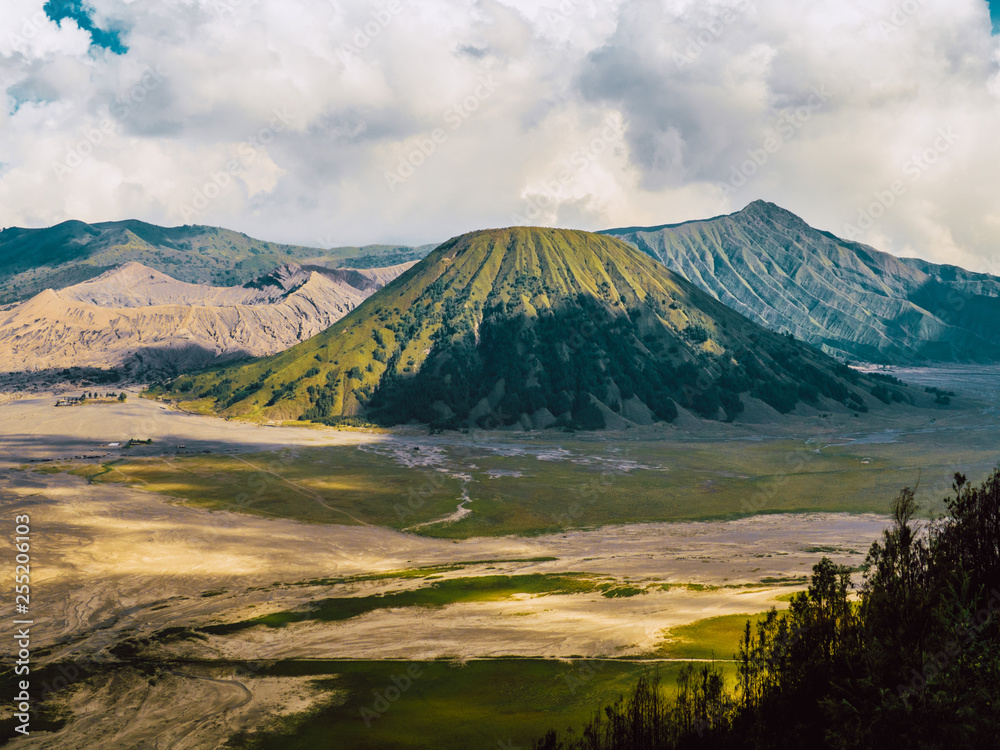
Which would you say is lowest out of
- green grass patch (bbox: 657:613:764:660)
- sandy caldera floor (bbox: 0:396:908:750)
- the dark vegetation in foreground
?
sandy caldera floor (bbox: 0:396:908:750)

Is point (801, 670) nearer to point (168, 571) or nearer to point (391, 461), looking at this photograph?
point (168, 571)

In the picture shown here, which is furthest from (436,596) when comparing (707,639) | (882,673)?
(882,673)

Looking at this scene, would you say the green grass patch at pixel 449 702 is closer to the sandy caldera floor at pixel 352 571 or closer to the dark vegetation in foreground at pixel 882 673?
the sandy caldera floor at pixel 352 571

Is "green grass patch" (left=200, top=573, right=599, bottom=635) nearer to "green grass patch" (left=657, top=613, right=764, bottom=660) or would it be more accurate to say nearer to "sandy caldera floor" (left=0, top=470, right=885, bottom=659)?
"sandy caldera floor" (left=0, top=470, right=885, bottom=659)

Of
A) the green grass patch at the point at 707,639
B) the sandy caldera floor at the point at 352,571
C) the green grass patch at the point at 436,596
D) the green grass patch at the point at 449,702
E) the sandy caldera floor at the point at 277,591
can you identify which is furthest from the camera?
the green grass patch at the point at 436,596

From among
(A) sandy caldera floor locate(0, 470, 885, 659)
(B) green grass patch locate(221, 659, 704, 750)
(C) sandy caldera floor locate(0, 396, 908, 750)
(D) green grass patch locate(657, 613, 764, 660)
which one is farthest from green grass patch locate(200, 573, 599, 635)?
(D) green grass patch locate(657, 613, 764, 660)

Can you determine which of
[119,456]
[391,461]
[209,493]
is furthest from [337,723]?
[119,456]

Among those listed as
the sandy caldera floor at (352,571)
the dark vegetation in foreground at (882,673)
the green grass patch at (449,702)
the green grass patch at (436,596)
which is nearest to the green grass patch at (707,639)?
the sandy caldera floor at (352,571)

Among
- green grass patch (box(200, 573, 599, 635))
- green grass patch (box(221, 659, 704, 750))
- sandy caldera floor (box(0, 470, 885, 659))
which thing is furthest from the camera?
green grass patch (box(200, 573, 599, 635))

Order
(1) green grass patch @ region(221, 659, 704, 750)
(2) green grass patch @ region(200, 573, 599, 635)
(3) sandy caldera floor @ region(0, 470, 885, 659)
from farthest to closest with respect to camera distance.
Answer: (2) green grass patch @ region(200, 573, 599, 635) → (3) sandy caldera floor @ region(0, 470, 885, 659) → (1) green grass patch @ region(221, 659, 704, 750)
